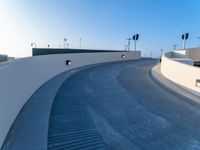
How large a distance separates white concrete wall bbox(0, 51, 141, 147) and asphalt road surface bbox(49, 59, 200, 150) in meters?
0.77

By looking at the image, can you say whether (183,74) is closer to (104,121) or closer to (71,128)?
(104,121)

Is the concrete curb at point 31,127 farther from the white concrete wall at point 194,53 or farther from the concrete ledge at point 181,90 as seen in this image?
the white concrete wall at point 194,53

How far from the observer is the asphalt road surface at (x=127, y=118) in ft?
10.4

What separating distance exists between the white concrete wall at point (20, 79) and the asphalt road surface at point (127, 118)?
0.77m

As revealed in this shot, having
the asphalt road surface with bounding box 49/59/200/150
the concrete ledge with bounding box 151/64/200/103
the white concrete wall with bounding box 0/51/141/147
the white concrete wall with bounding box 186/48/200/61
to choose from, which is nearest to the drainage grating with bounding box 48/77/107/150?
the asphalt road surface with bounding box 49/59/200/150

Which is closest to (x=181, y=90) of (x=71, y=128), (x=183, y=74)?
(x=183, y=74)

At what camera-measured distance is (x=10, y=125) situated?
3.22m

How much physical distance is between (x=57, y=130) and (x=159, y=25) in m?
28.6

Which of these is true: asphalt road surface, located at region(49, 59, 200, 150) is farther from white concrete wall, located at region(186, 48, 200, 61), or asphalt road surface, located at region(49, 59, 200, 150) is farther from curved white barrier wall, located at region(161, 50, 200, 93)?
white concrete wall, located at region(186, 48, 200, 61)

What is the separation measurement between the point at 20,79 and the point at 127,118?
2.63 meters

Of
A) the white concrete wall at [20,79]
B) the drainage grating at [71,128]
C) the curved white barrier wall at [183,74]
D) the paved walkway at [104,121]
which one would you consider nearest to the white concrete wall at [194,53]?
the curved white barrier wall at [183,74]

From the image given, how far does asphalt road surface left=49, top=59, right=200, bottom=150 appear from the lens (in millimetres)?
3174

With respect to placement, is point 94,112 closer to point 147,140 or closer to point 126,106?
point 126,106

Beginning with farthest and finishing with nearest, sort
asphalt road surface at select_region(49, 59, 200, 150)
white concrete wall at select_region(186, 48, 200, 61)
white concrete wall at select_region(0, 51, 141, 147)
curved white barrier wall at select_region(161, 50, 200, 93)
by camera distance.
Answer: white concrete wall at select_region(186, 48, 200, 61), curved white barrier wall at select_region(161, 50, 200, 93), asphalt road surface at select_region(49, 59, 200, 150), white concrete wall at select_region(0, 51, 141, 147)
